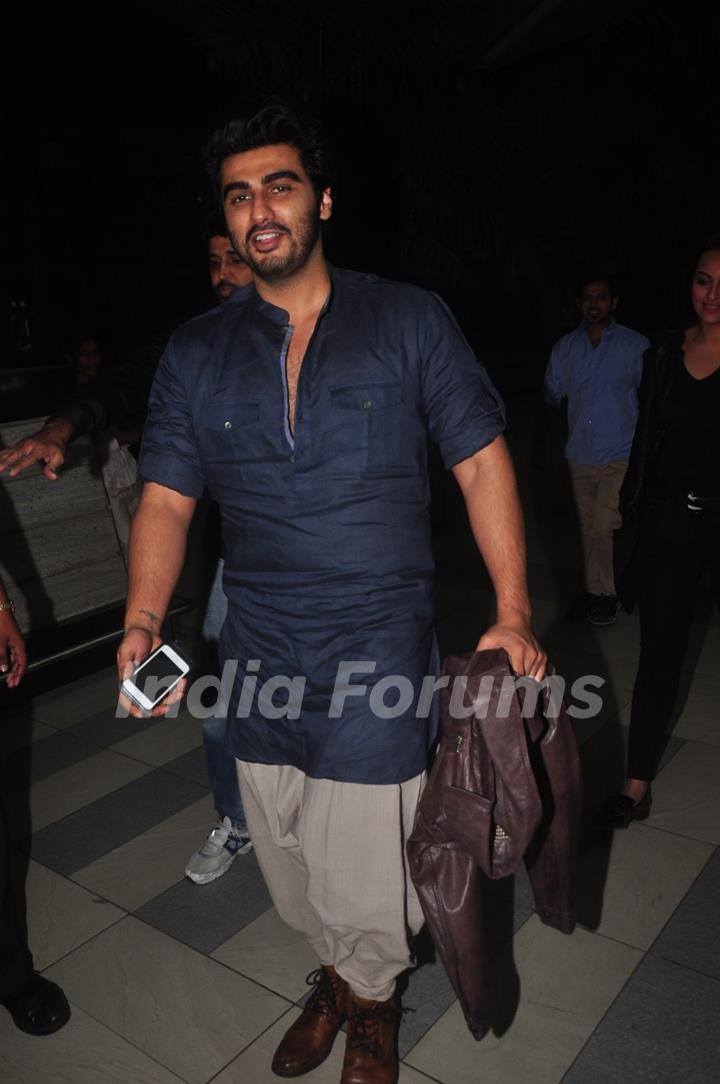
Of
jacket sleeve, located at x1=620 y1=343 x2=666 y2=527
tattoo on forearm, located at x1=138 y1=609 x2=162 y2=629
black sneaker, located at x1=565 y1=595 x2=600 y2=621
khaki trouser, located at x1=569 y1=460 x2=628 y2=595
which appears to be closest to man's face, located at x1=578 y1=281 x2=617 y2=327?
khaki trouser, located at x1=569 y1=460 x2=628 y2=595

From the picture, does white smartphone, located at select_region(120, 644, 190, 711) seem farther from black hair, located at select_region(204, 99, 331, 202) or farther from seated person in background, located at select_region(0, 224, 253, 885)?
black hair, located at select_region(204, 99, 331, 202)

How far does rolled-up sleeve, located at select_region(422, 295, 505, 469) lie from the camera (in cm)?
192

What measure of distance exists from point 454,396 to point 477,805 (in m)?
0.84

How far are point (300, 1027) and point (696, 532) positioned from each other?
187 cm

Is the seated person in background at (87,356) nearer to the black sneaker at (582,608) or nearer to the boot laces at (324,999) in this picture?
the black sneaker at (582,608)

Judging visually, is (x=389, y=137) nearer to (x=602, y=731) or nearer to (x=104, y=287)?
(x=602, y=731)

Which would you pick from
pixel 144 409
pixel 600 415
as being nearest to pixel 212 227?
pixel 144 409

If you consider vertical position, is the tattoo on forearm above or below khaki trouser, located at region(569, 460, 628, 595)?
above

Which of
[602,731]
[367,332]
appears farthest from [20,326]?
[367,332]

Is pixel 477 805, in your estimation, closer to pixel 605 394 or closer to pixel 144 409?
pixel 144 409

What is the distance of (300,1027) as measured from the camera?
2207mm

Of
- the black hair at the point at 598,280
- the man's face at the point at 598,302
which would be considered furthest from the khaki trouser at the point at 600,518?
the black hair at the point at 598,280

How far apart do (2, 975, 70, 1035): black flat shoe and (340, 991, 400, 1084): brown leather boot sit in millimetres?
776

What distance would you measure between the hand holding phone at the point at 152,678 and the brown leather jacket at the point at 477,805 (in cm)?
55
